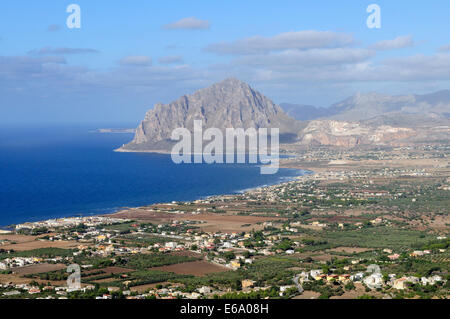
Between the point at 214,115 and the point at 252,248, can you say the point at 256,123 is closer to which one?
the point at 214,115

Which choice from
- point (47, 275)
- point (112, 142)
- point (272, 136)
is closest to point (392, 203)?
point (47, 275)

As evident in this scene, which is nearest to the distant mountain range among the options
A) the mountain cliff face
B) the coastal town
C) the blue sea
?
the mountain cliff face

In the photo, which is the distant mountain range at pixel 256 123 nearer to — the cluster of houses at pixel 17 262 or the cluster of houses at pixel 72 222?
the cluster of houses at pixel 72 222

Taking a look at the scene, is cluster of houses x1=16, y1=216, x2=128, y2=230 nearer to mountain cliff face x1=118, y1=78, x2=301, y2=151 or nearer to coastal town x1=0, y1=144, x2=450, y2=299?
coastal town x1=0, y1=144, x2=450, y2=299

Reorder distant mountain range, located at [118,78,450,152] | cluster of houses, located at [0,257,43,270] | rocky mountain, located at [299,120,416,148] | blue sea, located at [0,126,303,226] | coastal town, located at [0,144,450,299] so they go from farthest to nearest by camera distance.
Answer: distant mountain range, located at [118,78,450,152], rocky mountain, located at [299,120,416,148], blue sea, located at [0,126,303,226], cluster of houses, located at [0,257,43,270], coastal town, located at [0,144,450,299]

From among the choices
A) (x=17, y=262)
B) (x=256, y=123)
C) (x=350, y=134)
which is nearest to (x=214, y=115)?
Answer: (x=256, y=123)

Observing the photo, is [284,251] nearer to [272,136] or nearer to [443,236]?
[443,236]

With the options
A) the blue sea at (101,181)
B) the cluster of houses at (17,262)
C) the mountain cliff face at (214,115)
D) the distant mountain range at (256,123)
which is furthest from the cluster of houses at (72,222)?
the mountain cliff face at (214,115)
